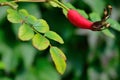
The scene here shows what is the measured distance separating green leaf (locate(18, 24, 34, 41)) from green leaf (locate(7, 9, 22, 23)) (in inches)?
0.6

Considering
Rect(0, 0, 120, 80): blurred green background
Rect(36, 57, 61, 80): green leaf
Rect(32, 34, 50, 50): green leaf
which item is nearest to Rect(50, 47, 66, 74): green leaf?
Rect(32, 34, 50, 50): green leaf

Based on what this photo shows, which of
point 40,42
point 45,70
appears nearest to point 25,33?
point 40,42

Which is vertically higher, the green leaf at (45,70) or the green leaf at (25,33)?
the green leaf at (25,33)

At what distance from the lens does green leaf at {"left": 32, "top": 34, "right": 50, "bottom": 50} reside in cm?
69

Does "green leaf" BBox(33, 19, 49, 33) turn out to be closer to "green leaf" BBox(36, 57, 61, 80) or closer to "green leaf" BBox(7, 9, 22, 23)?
"green leaf" BBox(7, 9, 22, 23)

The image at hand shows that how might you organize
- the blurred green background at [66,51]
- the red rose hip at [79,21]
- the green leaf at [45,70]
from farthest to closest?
the green leaf at [45,70] → the blurred green background at [66,51] → the red rose hip at [79,21]

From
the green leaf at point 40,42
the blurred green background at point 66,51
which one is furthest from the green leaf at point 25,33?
the blurred green background at point 66,51

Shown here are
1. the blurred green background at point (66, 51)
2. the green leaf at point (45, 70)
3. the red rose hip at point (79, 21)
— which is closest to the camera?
the red rose hip at point (79, 21)

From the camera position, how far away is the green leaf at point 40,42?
0.69 metres

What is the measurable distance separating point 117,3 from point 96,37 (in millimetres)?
250

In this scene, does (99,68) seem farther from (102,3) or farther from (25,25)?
(25,25)

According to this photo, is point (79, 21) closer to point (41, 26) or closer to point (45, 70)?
point (41, 26)

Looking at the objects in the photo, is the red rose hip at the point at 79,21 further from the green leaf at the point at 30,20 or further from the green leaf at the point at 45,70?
the green leaf at the point at 45,70

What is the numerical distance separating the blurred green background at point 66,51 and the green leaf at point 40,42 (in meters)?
1.12
